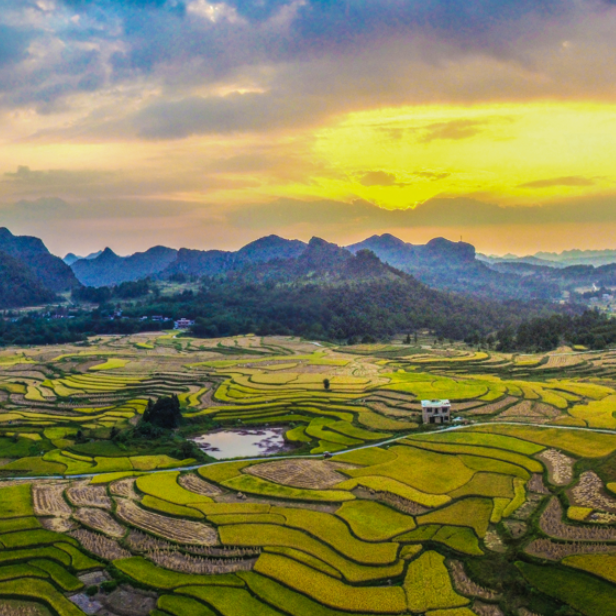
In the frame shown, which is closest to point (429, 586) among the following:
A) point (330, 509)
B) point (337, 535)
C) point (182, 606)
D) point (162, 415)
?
point (337, 535)

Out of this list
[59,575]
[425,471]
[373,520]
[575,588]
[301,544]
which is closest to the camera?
[575,588]

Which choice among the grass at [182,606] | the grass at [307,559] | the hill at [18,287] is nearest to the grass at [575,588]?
the grass at [307,559]

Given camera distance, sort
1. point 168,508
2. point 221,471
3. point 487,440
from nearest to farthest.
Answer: point 168,508
point 221,471
point 487,440

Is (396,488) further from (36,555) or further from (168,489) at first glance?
(36,555)

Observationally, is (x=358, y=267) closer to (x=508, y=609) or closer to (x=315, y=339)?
(x=315, y=339)

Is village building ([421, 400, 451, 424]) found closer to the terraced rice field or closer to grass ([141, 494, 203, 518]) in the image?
the terraced rice field

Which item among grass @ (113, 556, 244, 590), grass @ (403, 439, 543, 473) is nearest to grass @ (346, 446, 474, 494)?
grass @ (403, 439, 543, 473)

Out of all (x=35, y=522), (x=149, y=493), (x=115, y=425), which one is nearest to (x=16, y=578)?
(x=35, y=522)
